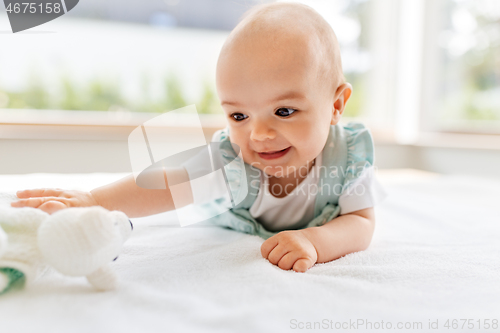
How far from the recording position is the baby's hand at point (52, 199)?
21.8 inches

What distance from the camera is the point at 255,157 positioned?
80 cm

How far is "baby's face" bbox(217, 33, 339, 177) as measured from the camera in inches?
28.2

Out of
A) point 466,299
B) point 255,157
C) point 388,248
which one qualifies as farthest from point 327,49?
point 466,299

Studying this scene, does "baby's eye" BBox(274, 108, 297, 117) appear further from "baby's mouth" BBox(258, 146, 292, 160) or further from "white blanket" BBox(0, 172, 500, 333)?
"white blanket" BBox(0, 172, 500, 333)

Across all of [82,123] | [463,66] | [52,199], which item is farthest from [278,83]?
[463,66]

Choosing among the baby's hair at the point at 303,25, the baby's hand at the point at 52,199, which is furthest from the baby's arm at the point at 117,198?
the baby's hair at the point at 303,25

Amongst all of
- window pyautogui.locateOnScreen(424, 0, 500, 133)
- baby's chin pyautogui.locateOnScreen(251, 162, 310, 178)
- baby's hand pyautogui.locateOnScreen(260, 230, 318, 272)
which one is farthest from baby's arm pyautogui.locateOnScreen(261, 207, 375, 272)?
window pyautogui.locateOnScreen(424, 0, 500, 133)

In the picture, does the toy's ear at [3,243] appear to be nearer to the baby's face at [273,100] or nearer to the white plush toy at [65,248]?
the white plush toy at [65,248]

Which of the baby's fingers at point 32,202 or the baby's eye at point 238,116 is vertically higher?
the baby's eye at point 238,116

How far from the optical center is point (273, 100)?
719 millimetres

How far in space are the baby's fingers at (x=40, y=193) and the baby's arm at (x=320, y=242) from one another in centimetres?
35

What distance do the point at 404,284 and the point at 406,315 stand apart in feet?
0.34

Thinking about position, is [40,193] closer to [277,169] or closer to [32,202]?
[32,202]

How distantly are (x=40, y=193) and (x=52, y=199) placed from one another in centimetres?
5
